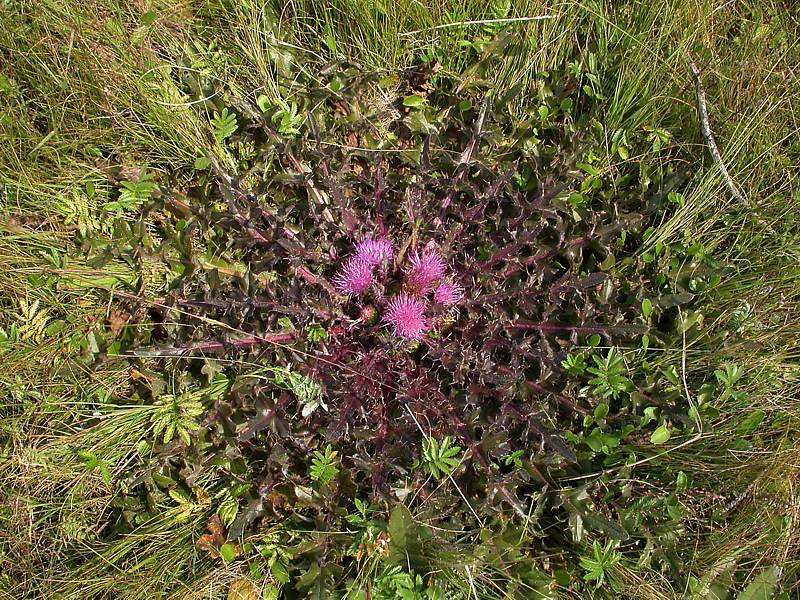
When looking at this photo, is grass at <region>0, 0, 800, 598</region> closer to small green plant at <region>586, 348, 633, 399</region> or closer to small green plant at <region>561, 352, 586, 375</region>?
small green plant at <region>586, 348, 633, 399</region>

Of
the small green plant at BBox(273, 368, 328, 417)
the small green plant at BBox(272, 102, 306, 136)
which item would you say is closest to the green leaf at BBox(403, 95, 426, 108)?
the small green plant at BBox(272, 102, 306, 136)

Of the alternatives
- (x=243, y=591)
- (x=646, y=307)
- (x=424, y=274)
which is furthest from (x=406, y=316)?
(x=243, y=591)

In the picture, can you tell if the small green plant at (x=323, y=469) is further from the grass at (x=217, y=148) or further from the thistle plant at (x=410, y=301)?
the grass at (x=217, y=148)

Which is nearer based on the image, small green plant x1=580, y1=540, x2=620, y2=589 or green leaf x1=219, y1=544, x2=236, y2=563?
small green plant x1=580, y1=540, x2=620, y2=589

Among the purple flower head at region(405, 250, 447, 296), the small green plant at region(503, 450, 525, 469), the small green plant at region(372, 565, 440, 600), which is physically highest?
the purple flower head at region(405, 250, 447, 296)

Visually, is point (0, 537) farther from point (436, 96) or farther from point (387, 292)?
point (436, 96)

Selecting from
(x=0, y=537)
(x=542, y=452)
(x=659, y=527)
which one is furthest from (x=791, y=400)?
(x=0, y=537)
